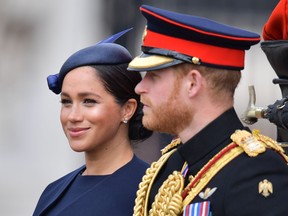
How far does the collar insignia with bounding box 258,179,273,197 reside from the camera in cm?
318

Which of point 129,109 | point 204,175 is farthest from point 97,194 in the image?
point 204,175

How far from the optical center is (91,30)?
770cm

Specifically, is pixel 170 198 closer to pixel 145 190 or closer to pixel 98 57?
pixel 145 190

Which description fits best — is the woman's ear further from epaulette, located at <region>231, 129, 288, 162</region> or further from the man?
epaulette, located at <region>231, 129, 288, 162</region>

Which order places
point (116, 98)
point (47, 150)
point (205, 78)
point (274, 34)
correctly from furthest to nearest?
point (47, 150) < point (116, 98) < point (274, 34) < point (205, 78)

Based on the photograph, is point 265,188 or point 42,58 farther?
point 42,58

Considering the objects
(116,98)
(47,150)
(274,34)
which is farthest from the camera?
(47,150)

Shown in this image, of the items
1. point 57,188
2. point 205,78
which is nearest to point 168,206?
point 205,78

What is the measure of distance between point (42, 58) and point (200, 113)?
4.46 metres

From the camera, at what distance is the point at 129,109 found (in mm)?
4164

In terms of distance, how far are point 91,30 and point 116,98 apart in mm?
3651

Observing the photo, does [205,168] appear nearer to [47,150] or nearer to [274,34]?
[274,34]

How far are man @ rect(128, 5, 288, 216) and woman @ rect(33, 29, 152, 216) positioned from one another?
548mm

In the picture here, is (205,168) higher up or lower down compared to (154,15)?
lower down
